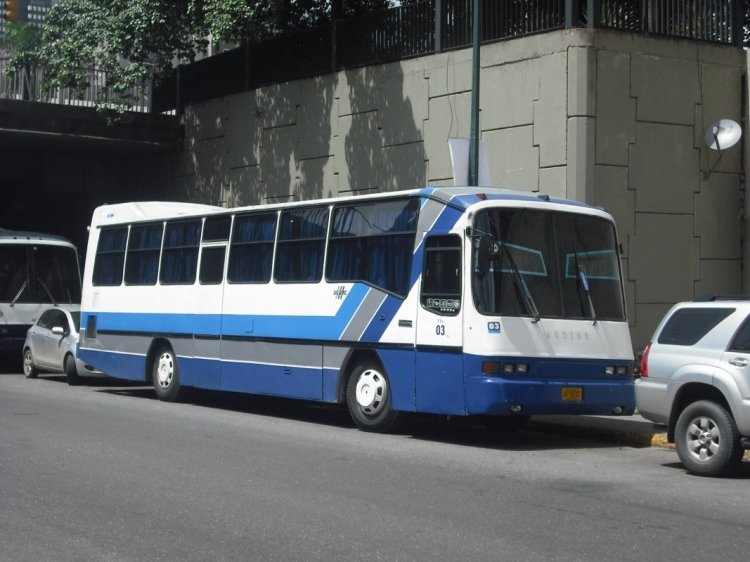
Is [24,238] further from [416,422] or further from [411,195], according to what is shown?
[411,195]

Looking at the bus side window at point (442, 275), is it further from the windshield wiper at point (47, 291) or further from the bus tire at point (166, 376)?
the windshield wiper at point (47, 291)

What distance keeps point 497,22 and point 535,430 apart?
8.79 m

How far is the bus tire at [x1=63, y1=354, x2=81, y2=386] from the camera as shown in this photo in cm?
2194

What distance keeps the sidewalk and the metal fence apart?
7.37 m

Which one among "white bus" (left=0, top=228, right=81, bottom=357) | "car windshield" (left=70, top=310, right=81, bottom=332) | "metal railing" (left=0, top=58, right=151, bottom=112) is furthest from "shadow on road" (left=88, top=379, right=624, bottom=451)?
"metal railing" (left=0, top=58, right=151, bottom=112)

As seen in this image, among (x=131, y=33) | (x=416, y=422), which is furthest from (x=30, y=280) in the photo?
(x=416, y=422)

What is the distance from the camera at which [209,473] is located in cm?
1062

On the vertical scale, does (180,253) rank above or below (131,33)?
below

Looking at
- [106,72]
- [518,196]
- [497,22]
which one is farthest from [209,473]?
[106,72]

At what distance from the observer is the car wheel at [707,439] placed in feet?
35.4

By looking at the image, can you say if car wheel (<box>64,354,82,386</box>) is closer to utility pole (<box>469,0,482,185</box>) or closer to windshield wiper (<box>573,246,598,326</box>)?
utility pole (<box>469,0,482,185</box>)

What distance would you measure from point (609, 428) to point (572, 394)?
52.2 inches

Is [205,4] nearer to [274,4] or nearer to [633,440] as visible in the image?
[274,4]

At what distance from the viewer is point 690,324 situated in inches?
456
